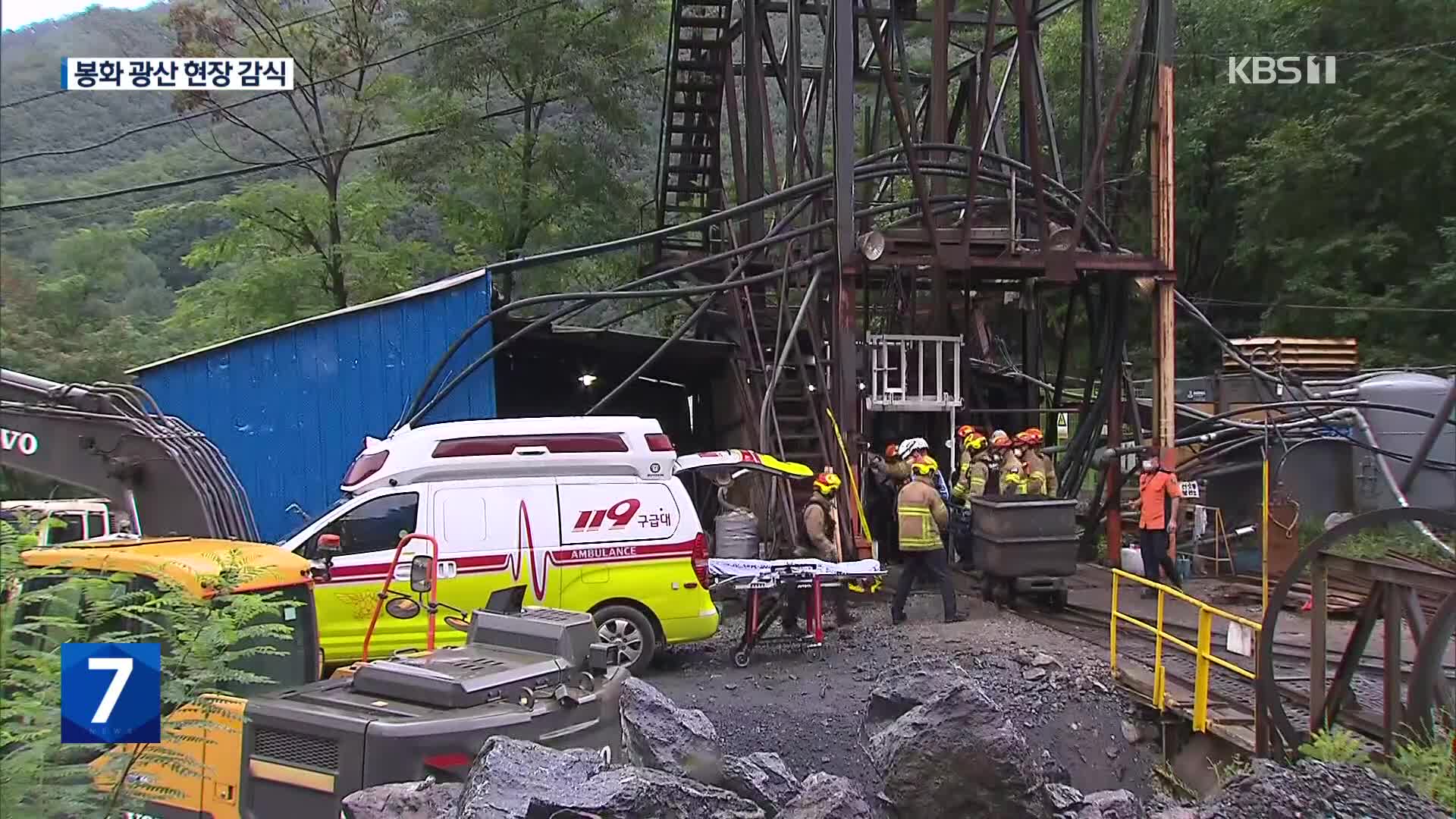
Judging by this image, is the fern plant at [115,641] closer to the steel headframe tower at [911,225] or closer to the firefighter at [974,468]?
the steel headframe tower at [911,225]

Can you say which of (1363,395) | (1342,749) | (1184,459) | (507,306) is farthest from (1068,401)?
(1342,749)

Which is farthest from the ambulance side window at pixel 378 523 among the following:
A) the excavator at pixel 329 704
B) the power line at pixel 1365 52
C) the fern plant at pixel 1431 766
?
the power line at pixel 1365 52

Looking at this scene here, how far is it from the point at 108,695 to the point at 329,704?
1394 mm

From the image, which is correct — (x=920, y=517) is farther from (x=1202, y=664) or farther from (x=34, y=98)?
(x=34, y=98)

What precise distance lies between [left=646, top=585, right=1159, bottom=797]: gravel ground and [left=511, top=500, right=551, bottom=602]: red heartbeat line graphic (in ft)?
4.67

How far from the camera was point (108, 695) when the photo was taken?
3111mm

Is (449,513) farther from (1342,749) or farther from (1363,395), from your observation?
(1363,395)

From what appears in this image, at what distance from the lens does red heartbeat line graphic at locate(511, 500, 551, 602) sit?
10.0 metres

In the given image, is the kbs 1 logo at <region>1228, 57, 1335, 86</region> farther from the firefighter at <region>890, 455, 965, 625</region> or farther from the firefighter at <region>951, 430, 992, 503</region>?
the firefighter at <region>951, 430, 992, 503</region>

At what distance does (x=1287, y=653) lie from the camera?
32.8ft

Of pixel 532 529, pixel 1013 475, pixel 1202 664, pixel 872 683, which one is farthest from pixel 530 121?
pixel 1202 664

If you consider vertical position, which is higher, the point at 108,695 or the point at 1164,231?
the point at 1164,231

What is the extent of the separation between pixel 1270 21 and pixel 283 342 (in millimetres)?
12226

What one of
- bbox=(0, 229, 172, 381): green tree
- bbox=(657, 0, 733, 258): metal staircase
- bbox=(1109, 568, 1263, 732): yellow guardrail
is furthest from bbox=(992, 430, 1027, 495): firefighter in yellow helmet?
bbox=(0, 229, 172, 381): green tree
